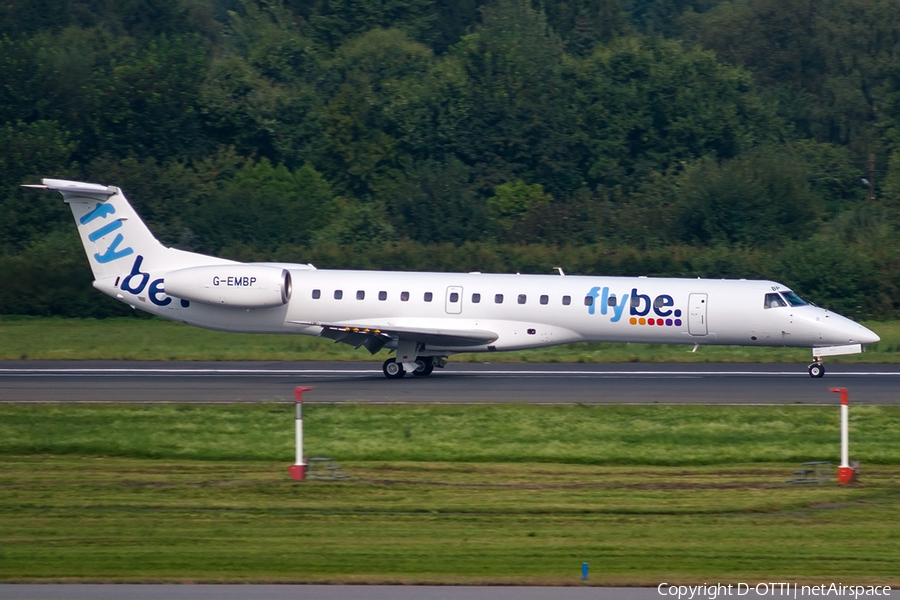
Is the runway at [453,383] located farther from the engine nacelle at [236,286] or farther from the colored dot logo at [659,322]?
the engine nacelle at [236,286]

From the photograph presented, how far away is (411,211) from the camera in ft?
174

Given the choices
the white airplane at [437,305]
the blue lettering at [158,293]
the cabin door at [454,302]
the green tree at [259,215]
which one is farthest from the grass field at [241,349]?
the green tree at [259,215]

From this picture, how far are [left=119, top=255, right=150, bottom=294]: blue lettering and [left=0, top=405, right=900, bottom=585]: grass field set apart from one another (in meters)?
6.12

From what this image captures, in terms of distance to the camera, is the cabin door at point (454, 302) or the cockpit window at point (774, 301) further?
the cabin door at point (454, 302)

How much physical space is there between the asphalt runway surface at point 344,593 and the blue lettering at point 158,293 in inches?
650

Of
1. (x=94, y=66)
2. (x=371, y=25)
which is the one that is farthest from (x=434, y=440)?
(x=371, y=25)

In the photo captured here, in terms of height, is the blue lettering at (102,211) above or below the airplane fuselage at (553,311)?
above

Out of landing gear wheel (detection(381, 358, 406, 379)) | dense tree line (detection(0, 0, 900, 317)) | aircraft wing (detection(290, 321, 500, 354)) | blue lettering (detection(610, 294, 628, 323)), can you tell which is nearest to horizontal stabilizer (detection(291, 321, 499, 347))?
aircraft wing (detection(290, 321, 500, 354))

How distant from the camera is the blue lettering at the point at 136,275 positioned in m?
26.6

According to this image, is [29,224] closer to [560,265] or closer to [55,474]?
[560,265]

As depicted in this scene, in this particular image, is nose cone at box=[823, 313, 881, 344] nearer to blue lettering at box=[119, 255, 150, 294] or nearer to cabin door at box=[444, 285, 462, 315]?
cabin door at box=[444, 285, 462, 315]

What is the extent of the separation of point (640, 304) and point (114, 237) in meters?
11.8

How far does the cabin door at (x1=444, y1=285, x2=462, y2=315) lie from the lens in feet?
84.0

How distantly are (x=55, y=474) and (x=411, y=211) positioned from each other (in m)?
37.9
